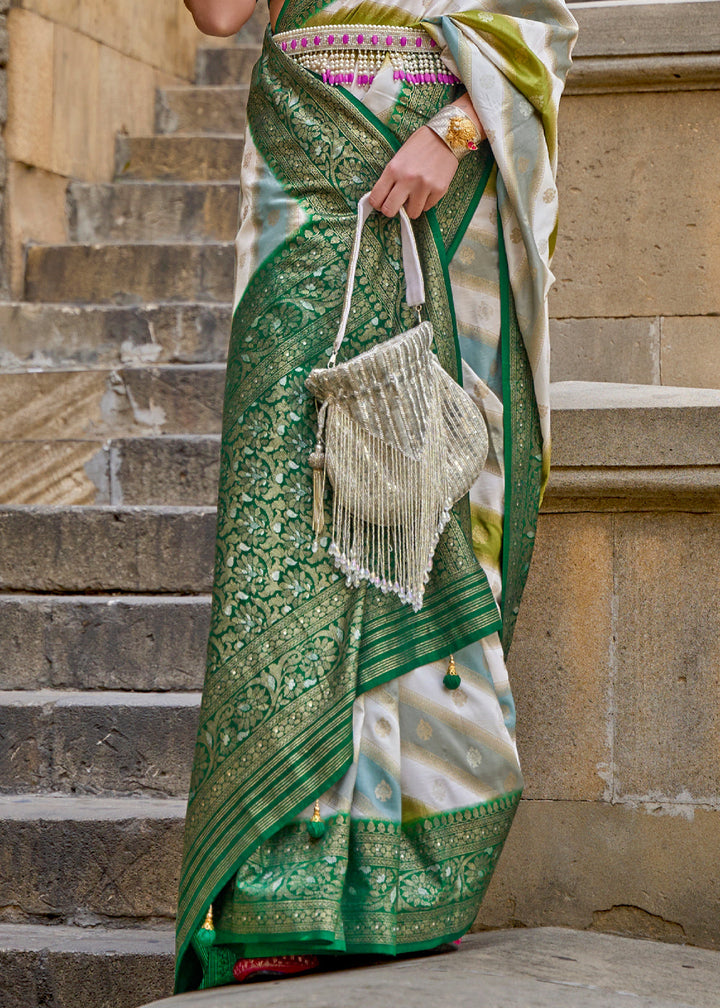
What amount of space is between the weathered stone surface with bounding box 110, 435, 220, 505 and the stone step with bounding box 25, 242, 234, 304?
1235mm

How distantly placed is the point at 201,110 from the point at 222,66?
28.2 inches

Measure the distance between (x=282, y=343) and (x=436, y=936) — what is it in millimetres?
909

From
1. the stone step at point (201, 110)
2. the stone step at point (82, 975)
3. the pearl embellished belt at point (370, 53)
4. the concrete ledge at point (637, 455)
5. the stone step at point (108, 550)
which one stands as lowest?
the stone step at point (82, 975)

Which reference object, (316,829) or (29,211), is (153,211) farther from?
(316,829)

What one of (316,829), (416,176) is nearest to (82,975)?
(316,829)

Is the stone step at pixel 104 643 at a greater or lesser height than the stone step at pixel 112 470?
lesser

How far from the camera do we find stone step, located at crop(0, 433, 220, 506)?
3982 millimetres

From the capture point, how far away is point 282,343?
198 centimetres

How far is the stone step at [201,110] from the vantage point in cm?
654

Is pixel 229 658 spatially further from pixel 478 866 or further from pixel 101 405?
pixel 101 405

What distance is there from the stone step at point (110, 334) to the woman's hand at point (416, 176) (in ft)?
9.12

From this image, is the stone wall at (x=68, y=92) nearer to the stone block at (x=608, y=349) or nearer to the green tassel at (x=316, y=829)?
the stone block at (x=608, y=349)

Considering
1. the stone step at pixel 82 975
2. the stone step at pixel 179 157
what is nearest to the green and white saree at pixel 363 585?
the stone step at pixel 82 975

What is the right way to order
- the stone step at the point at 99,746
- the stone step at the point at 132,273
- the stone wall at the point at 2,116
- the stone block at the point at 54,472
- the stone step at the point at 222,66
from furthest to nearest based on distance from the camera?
the stone step at the point at 222,66, the stone wall at the point at 2,116, the stone step at the point at 132,273, the stone block at the point at 54,472, the stone step at the point at 99,746
